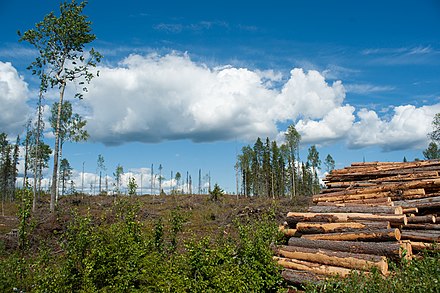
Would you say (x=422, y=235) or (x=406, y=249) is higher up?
(x=422, y=235)

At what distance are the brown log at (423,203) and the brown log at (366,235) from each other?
2882 millimetres

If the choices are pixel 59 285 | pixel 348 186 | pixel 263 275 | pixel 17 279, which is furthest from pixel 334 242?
pixel 17 279

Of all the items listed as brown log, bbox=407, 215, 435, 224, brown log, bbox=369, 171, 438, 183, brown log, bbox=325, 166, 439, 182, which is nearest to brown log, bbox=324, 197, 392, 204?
brown log, bbox=407, 215, 435, 224

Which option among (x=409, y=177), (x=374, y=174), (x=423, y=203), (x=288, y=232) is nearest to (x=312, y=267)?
(x=288, y=232)

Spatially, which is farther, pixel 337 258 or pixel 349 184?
pixel 349 184

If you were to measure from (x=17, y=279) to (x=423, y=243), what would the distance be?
12288 mm

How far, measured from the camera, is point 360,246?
8.44 meters

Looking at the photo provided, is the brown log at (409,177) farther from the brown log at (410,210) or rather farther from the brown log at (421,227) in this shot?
the brown log at (421,227)

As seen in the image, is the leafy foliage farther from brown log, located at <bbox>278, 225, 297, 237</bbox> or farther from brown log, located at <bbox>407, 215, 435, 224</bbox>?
brown log, located at <bbox>407, 215, 435, 224</bbox>

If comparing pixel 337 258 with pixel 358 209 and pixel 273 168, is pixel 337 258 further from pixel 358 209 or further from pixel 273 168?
pixel 273 168

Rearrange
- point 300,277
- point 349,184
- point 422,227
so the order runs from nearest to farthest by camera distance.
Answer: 1. point 300,277
2. point 422,227
3. point 349,184

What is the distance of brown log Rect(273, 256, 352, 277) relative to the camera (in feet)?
25.6

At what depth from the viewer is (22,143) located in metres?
41.6

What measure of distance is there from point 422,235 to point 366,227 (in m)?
1.92
